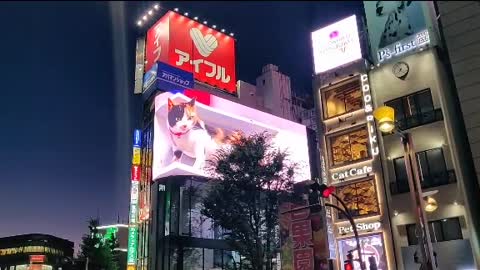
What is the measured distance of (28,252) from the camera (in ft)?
330

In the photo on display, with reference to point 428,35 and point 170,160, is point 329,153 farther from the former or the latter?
point 170,160

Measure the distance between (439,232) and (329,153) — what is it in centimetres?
958

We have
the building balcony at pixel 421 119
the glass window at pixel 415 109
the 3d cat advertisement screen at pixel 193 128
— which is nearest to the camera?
the building balcony at pixel 421 119

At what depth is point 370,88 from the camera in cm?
3269

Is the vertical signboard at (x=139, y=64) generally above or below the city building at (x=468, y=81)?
above

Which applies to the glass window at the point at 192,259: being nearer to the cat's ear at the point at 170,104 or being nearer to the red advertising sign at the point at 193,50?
the cat's ear at the point at 170,104

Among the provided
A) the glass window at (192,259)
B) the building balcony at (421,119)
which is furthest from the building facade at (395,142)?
the glass window at (192,259)

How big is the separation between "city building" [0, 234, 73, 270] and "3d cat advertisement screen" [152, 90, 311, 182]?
215 feet

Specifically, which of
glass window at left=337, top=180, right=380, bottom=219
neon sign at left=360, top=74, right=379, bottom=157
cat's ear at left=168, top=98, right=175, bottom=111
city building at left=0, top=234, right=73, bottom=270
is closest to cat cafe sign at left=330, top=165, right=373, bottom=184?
glass window at left=337, top=180, right=380, bottom=219

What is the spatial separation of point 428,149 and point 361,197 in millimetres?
5711

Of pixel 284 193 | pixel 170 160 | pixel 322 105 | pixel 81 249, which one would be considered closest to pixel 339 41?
pixel 322 105

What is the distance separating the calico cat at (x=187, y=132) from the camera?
4538 centimetres

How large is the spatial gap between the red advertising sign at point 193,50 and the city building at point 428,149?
25.9 m

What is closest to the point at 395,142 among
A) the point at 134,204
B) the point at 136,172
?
the point at 136,172
